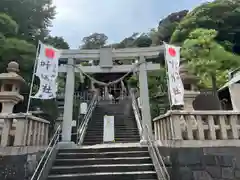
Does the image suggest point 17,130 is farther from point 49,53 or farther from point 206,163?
point 206,163

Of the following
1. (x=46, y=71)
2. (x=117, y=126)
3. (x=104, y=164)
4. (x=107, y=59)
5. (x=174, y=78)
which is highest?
(x=107, y=59)

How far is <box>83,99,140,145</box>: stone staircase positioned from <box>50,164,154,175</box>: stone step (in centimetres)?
407

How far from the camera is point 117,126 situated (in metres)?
11.6

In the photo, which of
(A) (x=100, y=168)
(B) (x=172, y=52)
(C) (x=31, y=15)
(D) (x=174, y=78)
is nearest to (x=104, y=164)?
(A) (x=100, y=168)

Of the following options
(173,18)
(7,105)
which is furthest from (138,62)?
(173,18)

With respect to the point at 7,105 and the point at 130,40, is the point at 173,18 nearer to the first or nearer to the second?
the point at 130,40

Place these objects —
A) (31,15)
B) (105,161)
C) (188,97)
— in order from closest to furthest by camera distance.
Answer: (105,161) < (188,97) < (31,15)

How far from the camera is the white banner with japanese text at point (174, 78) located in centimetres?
584

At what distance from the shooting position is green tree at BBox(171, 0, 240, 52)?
2416 centimetres

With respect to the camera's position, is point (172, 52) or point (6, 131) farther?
point (172, 52)

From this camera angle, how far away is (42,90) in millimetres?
6004

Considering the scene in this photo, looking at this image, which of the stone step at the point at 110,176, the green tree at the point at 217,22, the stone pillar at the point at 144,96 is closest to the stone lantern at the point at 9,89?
the stone step at the point at 110,176

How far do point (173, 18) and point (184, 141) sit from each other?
33.5 meters

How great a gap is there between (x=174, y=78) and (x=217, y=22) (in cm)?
2203
